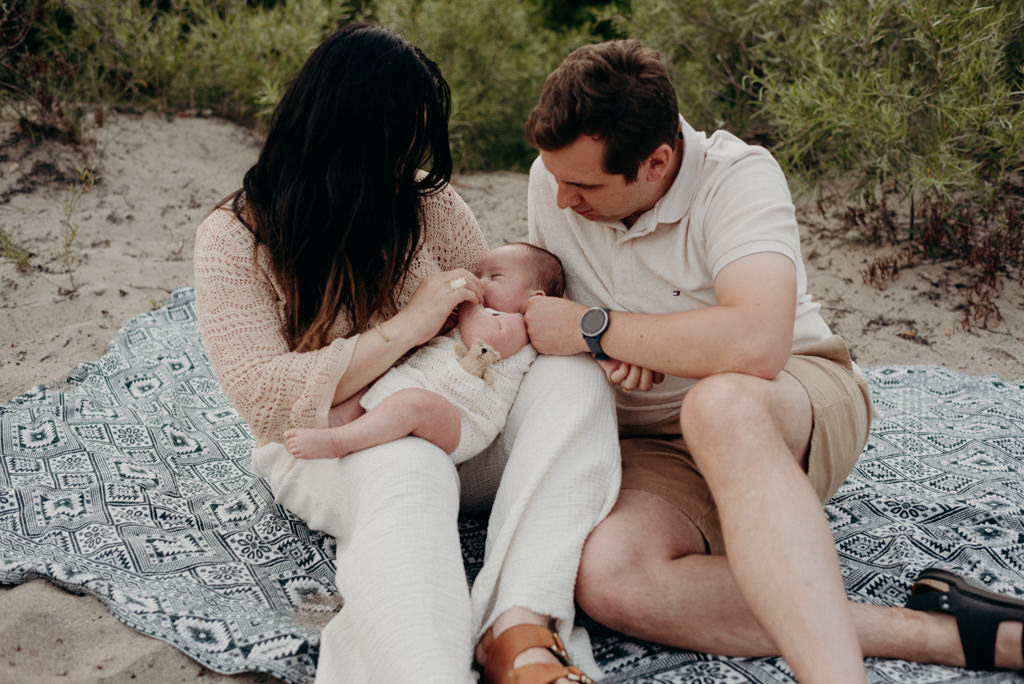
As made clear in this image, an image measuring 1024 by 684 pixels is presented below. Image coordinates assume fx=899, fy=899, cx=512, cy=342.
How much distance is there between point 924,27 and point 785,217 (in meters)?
2.68

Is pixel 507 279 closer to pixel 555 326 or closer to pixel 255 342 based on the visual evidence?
pixel 555 326

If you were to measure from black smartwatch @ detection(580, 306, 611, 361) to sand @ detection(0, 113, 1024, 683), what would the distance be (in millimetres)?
1457

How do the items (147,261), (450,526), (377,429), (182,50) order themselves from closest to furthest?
1. (450,526)
2. (377,429)
3. (147,261)
4. (182,50)

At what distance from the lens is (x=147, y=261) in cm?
497

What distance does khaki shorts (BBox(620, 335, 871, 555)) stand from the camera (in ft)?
7.85

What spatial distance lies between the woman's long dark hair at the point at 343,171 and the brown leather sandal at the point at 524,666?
0.96 m

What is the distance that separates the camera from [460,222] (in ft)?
9.43

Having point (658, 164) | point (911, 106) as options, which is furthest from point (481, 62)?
point (658, 164)

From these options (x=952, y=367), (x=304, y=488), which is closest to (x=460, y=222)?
(x=304, y=488)

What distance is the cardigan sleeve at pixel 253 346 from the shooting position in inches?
93.5

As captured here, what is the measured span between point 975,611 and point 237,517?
7.05 feet

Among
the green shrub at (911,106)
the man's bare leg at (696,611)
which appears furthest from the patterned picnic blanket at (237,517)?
the green shrub at (911,106)

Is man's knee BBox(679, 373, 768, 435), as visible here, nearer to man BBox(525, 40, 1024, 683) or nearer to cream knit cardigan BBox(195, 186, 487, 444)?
man BBox(525, 40, 1024, 683)

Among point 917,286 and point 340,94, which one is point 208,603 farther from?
point 917,286
